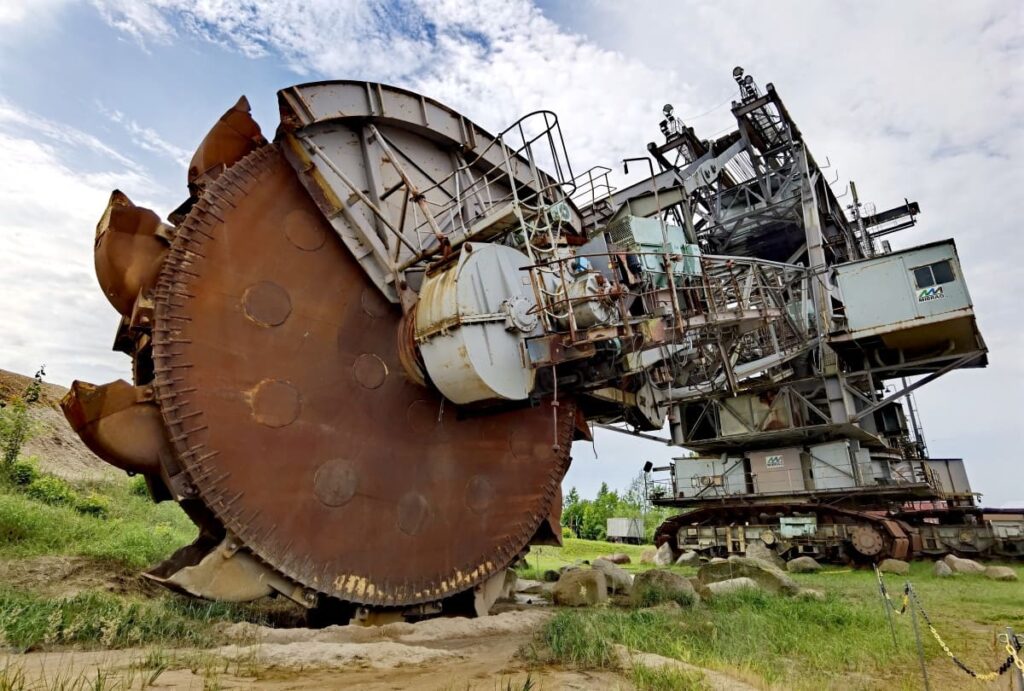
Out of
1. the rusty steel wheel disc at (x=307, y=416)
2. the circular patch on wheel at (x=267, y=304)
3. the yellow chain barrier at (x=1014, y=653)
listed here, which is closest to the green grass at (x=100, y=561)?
the rusty steel wheel disc at (x=307, y=416)

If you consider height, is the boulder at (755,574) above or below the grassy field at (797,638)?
above

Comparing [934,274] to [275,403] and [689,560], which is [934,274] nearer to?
[689,560]

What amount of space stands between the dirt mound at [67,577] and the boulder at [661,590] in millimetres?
6857

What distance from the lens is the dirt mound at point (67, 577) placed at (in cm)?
687

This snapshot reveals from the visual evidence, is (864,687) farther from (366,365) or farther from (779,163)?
(779,163)

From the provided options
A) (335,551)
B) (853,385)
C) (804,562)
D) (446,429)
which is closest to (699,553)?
(804,562)

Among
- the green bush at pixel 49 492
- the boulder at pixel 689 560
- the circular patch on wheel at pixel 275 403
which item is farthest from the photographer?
the boulder at pixel 689 560

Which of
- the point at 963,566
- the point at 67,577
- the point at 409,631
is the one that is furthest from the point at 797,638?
the point at 963,566

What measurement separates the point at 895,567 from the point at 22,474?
816 inches

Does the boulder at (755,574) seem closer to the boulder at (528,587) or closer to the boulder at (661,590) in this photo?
the boulder at (661,590)

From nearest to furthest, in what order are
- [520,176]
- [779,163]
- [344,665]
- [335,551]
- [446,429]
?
[344,665]
[335,551]
[446,429]
[520,176]
[779,163]

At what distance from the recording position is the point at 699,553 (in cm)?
1836

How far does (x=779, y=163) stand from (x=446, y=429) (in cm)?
2008

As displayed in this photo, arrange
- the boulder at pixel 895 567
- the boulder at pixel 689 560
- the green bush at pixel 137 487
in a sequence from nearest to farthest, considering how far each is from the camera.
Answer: the boulder at pixel 895 567 → the green bush at pixel 137 487 → the boulder at pixel 689 560
